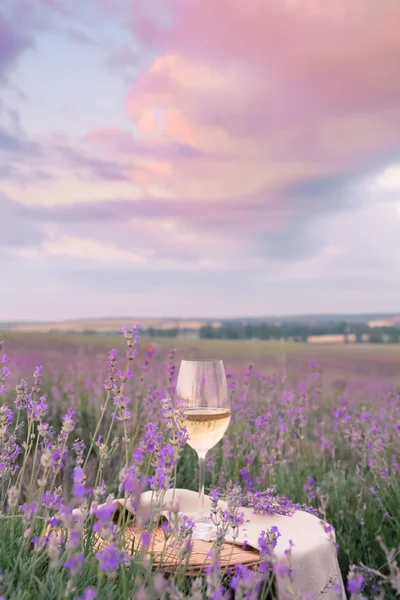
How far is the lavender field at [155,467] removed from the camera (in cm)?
175

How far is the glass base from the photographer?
2545 mm

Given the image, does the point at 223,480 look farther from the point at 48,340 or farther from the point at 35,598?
the point at 48,340

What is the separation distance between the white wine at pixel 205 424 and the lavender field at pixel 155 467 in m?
0.18

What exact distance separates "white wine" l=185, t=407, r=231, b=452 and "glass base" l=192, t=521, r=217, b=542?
34 cm

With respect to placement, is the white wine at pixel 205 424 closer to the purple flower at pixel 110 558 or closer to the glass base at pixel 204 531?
the glass base at pixel 204 531

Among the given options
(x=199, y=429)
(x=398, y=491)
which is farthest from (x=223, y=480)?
(x=199, y=429)

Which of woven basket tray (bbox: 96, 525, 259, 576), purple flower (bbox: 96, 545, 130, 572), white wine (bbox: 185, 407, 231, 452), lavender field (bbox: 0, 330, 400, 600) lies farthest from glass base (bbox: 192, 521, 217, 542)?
purple flower (bbox: 96, 545, 130, 572)

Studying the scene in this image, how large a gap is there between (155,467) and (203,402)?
35 cm

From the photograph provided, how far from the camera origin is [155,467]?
2721mm

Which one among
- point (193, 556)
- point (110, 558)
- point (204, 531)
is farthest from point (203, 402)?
point (110, 558)

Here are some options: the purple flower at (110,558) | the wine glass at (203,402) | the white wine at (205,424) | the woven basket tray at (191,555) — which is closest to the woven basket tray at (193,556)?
the woven basket tray at (191,555)

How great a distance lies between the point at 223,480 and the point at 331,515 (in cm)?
85

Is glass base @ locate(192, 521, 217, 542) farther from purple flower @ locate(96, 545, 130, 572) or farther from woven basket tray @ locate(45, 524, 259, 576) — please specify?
purple flower @ locate(96, 545, 130, 572)

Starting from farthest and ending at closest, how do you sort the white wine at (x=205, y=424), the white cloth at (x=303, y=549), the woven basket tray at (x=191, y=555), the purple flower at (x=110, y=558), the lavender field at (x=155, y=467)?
Answer: the white wine at (x=205, y=424), the white cloth at (x=303, y=549), the woven basket tray at (x=191, y=555), the lavender field at (x=155, y=467), the purple flower at (x=110, y=558)
